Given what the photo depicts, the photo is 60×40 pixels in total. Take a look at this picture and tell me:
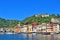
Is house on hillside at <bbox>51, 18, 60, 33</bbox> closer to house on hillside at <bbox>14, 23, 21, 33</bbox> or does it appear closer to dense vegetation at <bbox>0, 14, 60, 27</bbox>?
dense vegetation at <bbox>0, 14, 60, 27</bbox>

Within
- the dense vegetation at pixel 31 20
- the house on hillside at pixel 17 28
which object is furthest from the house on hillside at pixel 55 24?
the house on hillside at pixel 17 28

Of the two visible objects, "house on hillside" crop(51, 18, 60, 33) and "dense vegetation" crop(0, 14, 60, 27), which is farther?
"dense vegetation" crop(0, 14, 60, 27)

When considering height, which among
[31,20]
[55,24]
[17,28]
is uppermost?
[31,20]

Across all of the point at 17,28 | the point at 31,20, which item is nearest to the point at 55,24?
the point at 31,20

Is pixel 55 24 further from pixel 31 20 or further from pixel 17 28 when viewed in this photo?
pixel 17 28

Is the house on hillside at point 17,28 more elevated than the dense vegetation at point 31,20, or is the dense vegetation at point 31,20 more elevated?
the dense vegetation at point 31,20

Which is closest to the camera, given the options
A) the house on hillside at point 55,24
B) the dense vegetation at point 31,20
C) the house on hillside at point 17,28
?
the house on hillside at point 55,24

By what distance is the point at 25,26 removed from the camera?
76.6 metres

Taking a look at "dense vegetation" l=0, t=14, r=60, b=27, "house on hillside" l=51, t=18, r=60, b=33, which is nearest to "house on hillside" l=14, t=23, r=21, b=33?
"dense vegetation" l=0, t=14, r=60, b=27

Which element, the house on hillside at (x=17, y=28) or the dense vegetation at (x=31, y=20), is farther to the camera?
the house on hillside at (x=17, y=28)

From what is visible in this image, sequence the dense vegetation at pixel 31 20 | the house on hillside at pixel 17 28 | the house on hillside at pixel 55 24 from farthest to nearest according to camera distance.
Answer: the house on hillside at pixel 17 28, the dense vegetation at pixel 31 20, the house on hillside at pixel 55 24

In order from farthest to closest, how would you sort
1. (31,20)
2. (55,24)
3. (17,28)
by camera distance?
(17,28)
(31,20)
(55,24)

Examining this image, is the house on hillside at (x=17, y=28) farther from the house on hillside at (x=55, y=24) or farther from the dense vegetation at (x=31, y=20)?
the house on hillside at (x=55, y=24)

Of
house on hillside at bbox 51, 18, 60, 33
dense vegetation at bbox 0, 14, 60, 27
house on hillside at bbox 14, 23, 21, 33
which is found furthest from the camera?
house on hillside at bbox 14, 23, 21, 33
